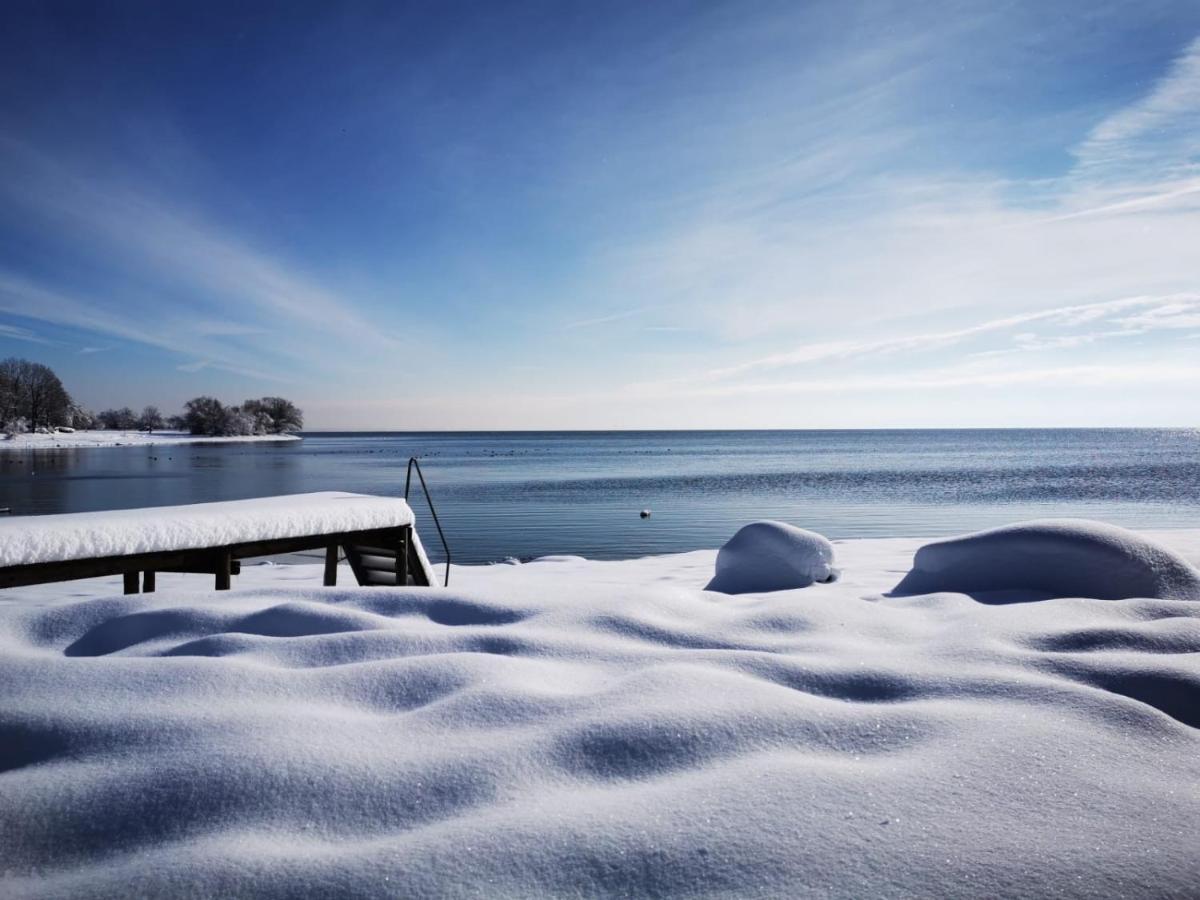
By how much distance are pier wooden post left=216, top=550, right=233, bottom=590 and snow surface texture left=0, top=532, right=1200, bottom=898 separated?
1223 millimetres

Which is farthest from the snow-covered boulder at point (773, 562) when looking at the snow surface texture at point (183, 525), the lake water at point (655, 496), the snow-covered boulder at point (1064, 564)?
the lake water at point (655, 496)

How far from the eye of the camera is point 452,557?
55.4 ft

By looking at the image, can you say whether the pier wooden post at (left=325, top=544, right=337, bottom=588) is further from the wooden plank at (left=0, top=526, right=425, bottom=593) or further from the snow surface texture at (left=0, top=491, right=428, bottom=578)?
the snow surface texture at (left=0, top=491, right=428, bottom=578)

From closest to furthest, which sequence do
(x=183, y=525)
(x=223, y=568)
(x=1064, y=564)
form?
1. (x=183, y=525)
2. (x=223, y=568)
3. (x=1064, y=564)

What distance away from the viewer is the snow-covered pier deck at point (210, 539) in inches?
166

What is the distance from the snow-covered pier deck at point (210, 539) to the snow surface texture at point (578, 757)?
637 millimetres

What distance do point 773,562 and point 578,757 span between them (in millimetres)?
5655

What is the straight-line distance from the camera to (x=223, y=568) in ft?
17.4

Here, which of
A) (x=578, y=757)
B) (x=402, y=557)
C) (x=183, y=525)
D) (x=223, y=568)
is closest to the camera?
(x=578, y=757)

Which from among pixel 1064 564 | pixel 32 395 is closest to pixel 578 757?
pixel 1064 564

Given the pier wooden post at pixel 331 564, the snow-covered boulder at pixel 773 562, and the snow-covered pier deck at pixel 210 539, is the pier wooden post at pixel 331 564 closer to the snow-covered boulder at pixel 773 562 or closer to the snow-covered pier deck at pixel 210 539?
Answer: the snow-covered pier deck at pixel 210 539

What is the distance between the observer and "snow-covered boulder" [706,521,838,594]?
756 centimetres

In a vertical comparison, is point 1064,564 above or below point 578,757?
above

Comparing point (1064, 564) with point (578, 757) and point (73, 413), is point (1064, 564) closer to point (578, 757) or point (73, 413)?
point (578, 757)
